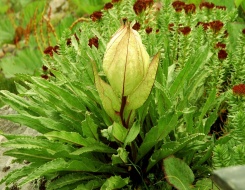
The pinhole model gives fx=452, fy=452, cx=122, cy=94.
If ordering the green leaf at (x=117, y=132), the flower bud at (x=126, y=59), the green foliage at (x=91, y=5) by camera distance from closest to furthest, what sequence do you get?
the flower bud at (x=126, y=59) < the green leaf at (x=117, y=132) < the green foliage at (x=91, y=5)

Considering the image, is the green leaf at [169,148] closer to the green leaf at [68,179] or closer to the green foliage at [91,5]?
the green leaf at [68,179]

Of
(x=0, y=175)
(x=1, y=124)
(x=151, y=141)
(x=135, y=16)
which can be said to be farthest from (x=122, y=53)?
(x=1, y=124)

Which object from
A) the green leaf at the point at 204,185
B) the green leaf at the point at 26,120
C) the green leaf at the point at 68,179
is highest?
the green leaf at the point at 26,120

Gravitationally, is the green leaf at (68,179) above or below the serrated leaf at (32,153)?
below

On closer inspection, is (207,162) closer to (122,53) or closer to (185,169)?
(185,169)

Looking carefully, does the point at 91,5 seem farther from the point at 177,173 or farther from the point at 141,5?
the point at 177,173

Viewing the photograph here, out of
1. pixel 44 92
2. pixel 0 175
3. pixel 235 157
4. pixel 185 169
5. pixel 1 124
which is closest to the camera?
pixel 235 157

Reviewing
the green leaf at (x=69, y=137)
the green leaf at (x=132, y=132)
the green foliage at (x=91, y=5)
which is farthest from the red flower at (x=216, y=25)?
the green foliage at (x=91, y=5)
